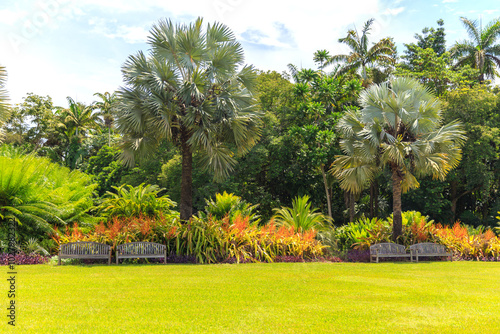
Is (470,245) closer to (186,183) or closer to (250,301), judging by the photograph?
(186,183)

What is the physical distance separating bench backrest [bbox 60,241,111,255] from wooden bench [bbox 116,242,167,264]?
405 mm

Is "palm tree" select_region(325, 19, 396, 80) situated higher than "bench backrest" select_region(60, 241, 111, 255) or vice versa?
"palm tree" select_region(325, 19, 396, 80)

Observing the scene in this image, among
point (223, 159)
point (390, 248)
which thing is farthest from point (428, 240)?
point (223, 159)

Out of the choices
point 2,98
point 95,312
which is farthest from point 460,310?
point 2,98

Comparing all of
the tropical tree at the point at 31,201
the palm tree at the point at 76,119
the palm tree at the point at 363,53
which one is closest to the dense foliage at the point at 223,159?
the tropical tree at the point at 31,201

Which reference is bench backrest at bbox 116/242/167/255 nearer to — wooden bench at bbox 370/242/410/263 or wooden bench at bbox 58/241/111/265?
wooden bench at bbox 58/241/111/265

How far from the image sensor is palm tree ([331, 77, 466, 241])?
15008 mm

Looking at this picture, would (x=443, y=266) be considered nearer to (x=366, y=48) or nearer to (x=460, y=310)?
(x=460, y=310)

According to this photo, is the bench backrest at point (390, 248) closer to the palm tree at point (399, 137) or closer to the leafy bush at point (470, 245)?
the palm tree at point (399, 137)

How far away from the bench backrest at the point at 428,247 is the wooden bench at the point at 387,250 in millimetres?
404

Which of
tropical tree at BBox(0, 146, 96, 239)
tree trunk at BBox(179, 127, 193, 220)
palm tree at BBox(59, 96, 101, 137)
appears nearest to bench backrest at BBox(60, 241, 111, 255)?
tropical tree at BBox(0, 146, 96, 239)

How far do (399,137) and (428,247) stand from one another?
13.5 ft

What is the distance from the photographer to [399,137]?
50.1 ft

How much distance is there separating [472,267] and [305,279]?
658cm
